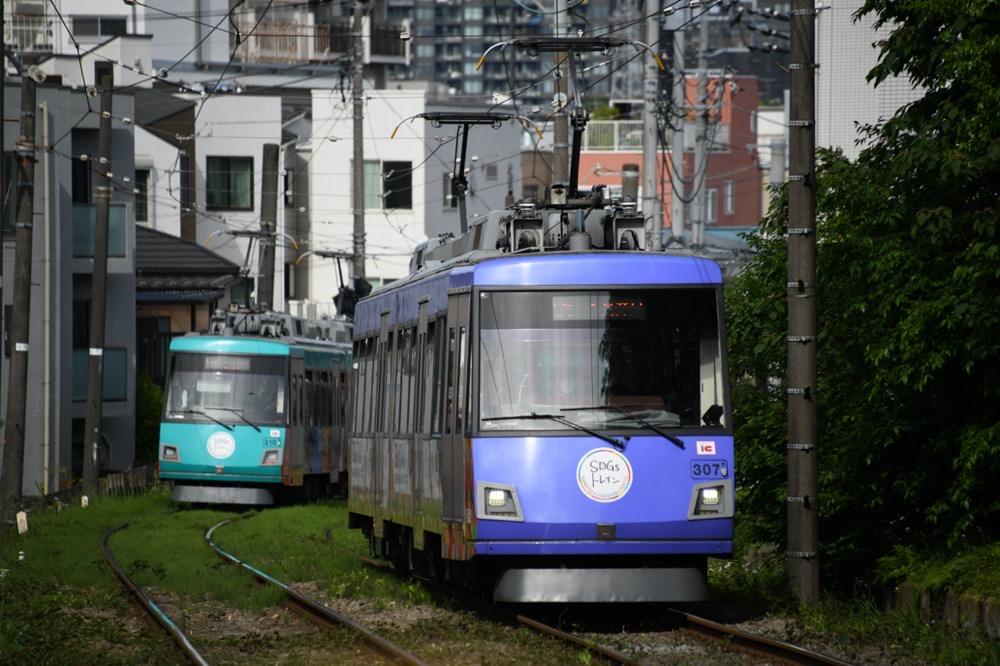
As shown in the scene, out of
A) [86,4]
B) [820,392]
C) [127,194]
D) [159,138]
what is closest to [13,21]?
[86,4]

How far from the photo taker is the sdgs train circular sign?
41.0ft

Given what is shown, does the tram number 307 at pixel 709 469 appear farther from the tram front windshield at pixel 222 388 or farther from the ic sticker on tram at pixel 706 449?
the tram front windshield at pixel 222 388

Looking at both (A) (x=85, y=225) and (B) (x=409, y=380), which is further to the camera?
(A) (x=85, y=225)

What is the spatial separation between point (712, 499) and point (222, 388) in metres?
18.1

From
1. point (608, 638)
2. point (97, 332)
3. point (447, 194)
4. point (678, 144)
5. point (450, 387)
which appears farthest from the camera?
point (447, 194)

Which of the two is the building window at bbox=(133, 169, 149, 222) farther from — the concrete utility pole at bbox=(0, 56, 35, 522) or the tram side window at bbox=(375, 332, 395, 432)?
the tram side window at bbox=(375, 332, 395, 432)

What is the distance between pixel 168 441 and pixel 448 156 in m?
31.1

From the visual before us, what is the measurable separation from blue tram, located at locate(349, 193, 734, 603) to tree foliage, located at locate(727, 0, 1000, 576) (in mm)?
1425

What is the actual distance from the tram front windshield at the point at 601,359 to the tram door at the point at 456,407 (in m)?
0.26

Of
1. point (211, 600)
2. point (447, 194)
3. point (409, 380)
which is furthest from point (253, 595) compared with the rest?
point (447, 194)

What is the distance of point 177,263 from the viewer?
4834 centimetres

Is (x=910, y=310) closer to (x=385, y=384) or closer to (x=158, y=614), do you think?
(x=385, y=384)

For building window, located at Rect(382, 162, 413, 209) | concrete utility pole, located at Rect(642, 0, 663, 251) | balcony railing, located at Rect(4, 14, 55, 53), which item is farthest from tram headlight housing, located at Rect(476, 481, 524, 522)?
balcony railing, located at Rect(4, 14, 55, 53)

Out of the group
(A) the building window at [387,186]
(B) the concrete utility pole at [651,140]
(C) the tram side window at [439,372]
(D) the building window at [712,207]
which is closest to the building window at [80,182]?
(B) the concrete utility pole at [651,140]
